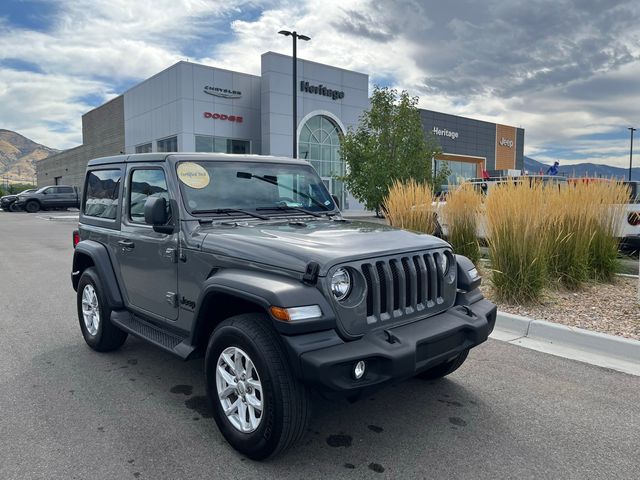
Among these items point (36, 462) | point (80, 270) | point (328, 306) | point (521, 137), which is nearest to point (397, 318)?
point (328, 306)

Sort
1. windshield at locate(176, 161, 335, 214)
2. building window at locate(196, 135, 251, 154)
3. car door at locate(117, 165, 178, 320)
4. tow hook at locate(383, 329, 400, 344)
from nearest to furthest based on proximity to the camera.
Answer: tow hook at locate(383, 329, 400, 344)
car door at locate(117, 165, 178, 320)
windshield at locate(176, 161, 335, 214)
building window at locate(196, 135, 251, 154)

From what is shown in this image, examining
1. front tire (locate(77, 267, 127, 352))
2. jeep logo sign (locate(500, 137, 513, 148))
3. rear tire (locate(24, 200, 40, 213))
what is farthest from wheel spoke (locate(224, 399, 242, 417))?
jeep logo sign (locate(500, 137, 513, 148))

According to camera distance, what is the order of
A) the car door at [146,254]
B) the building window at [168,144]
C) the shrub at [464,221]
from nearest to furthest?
the car door at [146,254] → the shrub at [464,221] → the building window at [168,144]

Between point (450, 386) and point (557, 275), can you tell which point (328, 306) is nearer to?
point (450, 386)

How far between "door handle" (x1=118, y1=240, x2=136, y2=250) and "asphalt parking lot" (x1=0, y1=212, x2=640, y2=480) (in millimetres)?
1091

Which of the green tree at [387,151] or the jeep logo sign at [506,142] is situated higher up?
the jeep logo sign at [506,142]

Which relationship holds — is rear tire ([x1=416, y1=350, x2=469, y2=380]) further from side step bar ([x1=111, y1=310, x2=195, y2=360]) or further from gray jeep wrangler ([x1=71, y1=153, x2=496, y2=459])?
side step bar ([x1=111, y1=310, x2=195, y2=360])

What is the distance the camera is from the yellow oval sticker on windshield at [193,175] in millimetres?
3988

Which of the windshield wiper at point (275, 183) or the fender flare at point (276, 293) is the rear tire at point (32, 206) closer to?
the windshield wiper at point (275, 183)

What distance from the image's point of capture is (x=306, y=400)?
2869mm

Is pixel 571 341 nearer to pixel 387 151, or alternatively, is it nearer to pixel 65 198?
pixel 387 151

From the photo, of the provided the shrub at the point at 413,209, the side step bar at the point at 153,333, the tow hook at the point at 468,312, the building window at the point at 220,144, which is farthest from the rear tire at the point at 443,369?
the building window at the point at 220,144

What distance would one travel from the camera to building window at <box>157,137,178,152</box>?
3152 cm

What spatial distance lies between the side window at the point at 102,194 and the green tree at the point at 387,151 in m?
12.3
